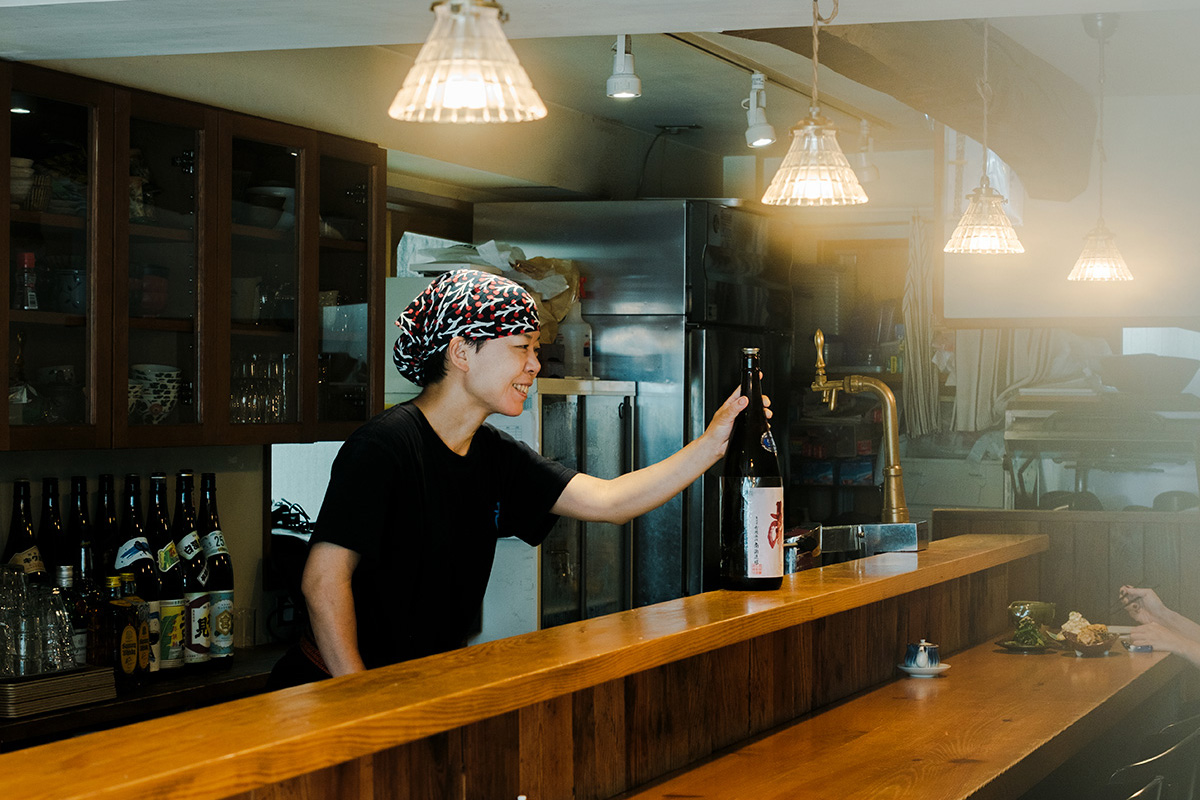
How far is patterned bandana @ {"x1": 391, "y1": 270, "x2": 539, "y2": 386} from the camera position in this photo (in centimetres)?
214

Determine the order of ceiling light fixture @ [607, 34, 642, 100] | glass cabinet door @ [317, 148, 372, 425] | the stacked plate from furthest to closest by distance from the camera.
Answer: ceiling light fixture @ [607, 34, 642, 100], glass cabinet door @ [317, 148, 372, 425], the stacked plate

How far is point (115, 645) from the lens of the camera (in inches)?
115

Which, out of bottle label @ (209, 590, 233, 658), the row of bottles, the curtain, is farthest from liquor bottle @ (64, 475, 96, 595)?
the curtain

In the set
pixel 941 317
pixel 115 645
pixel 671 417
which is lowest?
pixel 115 645

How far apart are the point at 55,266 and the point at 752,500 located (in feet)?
5.79

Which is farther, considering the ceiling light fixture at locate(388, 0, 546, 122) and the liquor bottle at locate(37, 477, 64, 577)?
the liquor bottle at locate(37, 477, 64, 577)

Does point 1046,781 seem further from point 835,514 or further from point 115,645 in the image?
point 835,514

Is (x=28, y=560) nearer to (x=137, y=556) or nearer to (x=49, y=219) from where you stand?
(x=137, y=556)

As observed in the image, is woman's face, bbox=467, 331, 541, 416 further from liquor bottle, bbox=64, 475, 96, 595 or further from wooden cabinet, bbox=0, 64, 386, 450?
liquor bottle, bbox=64, 475, 96, 595

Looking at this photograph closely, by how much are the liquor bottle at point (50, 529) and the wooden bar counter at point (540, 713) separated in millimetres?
1770

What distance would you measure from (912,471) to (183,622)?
4.43m

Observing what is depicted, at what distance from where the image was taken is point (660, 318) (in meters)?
5.09

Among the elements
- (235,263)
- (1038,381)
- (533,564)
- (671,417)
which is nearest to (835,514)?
(1038,381)

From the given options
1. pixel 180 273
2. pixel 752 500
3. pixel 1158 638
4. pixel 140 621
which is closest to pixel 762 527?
pixel 752 500
